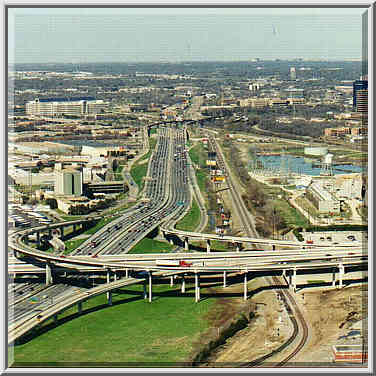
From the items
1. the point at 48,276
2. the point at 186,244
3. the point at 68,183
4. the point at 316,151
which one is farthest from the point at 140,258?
the point at 316,151

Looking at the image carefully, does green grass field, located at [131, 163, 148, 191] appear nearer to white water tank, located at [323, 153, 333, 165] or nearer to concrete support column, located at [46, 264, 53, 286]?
white water tank, located at [323, 153, 333, 165]

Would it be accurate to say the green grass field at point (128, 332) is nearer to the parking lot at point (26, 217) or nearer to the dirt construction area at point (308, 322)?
the dirt construction area at point (308, 322)

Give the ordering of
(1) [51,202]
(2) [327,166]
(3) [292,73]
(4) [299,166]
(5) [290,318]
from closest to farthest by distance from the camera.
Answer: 1. (5) [290,318]
2. (1) [51,202]
3. (2) [327,166]
4. (4) [299,166]
5. (3) [292,73]

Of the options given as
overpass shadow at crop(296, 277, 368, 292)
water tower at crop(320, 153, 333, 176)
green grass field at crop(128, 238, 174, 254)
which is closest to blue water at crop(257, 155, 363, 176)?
water tower at crop(320, 153, 333, 176)

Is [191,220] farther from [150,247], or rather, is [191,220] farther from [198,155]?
[198,155]

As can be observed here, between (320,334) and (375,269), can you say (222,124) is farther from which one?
(375,269)

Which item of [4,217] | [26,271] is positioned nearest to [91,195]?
[26,271]
